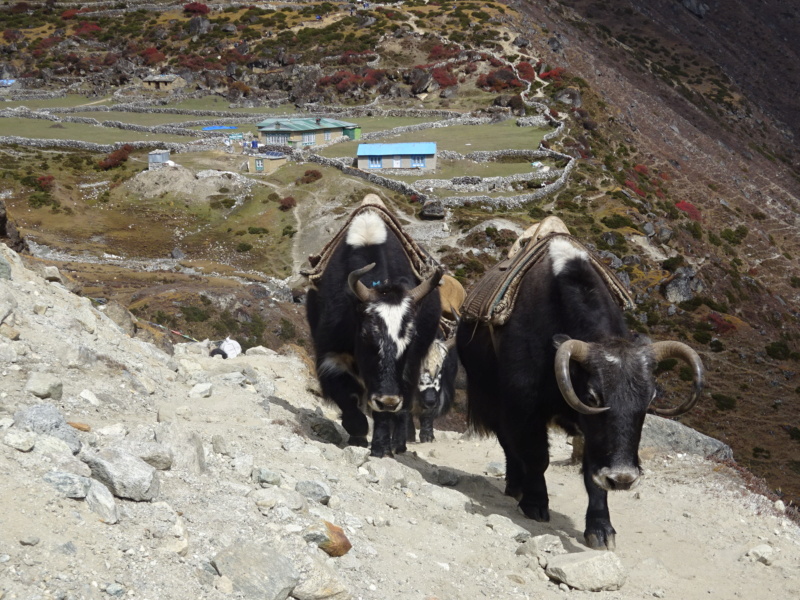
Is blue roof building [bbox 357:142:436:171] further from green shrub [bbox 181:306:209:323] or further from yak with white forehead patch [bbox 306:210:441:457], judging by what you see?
yak with white forehead patch [bbox 306:210:441:457]

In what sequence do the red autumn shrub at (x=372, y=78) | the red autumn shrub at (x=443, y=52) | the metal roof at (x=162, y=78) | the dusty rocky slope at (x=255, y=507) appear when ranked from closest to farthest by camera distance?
the dusty rocky slope at (x=255, y=507) → the red autumn shrub at (x=372, y=78) → the metal roof at (x=162, y=78) → the red autumn shrub at (x=443, y=52)

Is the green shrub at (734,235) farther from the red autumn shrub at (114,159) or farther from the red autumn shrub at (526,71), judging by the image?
the red autumn shrub at (114,159)

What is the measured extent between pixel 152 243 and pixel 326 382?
123 feet

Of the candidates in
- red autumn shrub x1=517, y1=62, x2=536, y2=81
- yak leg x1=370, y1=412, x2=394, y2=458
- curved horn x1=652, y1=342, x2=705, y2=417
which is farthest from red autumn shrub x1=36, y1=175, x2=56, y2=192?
curved horn x1=652, y1=342, x2=705, y2=417

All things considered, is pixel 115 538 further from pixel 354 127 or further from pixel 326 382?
pixel 354 127

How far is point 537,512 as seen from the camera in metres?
8.74

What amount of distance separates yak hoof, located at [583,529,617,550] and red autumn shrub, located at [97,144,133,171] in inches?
2159

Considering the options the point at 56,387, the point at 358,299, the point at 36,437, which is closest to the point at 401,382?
the point at 358,299

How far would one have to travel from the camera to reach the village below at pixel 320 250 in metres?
5.85

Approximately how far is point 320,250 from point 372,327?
50.5ft

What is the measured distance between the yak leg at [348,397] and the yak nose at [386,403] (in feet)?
4.30

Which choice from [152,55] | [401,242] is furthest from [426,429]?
[152,55]

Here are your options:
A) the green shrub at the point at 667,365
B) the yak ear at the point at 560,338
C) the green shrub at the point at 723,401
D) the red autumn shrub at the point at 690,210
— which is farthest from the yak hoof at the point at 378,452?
the red autumn shrub at the point at 690,210

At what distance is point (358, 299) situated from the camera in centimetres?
917
